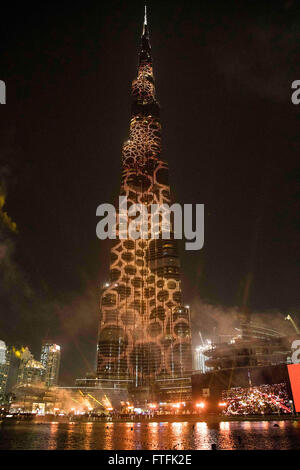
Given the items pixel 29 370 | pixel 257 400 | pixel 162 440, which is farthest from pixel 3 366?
pixel 162 440

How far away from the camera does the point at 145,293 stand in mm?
153875

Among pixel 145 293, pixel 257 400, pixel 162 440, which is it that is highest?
pixel 145 293

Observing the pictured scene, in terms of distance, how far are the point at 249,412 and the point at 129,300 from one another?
8831 cm

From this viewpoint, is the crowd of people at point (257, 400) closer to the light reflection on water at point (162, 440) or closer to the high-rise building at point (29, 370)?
the light reflection on water at point (162, 440)

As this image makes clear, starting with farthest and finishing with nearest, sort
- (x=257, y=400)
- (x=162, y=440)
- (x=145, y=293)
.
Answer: (x=145, y=293) → (x=257, y=400) → (x=162, y=440)

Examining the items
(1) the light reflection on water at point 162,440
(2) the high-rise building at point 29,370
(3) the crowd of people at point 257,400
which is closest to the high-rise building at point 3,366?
(2) the high-rise building at point 29,370

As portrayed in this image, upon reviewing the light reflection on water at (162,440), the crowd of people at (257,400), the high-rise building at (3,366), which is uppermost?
the high-rise building at (3,366)

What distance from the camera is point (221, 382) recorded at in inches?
2830

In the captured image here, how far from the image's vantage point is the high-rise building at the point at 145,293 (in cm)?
13488

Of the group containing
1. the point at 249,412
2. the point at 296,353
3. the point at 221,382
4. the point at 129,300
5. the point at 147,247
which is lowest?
the point at 249,412

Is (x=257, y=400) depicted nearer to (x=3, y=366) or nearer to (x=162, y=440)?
(x=162, y=440)
